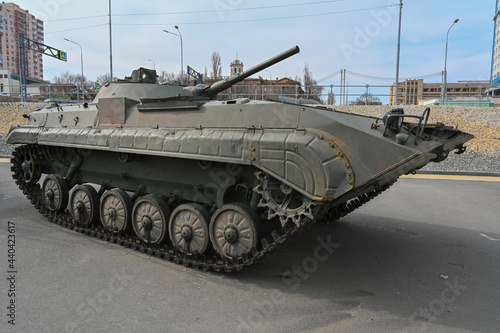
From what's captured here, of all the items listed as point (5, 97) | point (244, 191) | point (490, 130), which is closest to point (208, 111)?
point (244, 191)

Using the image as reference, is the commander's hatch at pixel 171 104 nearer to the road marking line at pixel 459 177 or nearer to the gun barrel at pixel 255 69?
the gun barrel at pixel 255 69

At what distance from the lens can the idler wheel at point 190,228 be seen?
17.7 ft

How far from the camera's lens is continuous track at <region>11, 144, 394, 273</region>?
4.60m

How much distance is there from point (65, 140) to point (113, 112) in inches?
46.7

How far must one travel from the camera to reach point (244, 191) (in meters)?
5.56

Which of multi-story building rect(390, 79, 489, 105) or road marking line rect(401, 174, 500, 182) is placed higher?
multi-story building rect(390, 79, 489, 105)

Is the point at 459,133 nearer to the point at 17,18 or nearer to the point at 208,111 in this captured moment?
the point at 208,111

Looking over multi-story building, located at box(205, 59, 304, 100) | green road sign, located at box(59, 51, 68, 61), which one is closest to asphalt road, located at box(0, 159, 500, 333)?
multi-story building, located at box(205, 59, 304, 100)

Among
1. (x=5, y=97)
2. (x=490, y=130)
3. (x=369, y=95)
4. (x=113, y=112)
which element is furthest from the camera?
(x=5, y=97)

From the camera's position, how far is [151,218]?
6.00 metres

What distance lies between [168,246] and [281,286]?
214 cm

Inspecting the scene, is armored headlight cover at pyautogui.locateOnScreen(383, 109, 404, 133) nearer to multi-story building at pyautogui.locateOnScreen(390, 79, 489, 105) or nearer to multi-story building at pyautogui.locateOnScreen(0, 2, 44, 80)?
multi-story building at pyautogui.locateOnScreen(390, 79, 489, 105)

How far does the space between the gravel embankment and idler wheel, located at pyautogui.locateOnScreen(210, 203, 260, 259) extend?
1250 centimetres

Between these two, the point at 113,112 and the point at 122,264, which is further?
the point at 113,112
